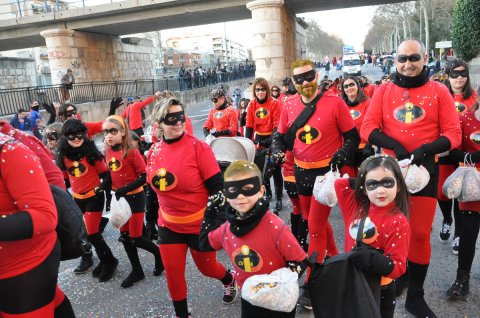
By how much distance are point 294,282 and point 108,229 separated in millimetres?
4818

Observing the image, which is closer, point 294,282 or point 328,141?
point 294,282

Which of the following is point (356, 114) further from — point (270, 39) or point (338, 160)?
point (270, 39)

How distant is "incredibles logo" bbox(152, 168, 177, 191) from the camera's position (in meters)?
3.03

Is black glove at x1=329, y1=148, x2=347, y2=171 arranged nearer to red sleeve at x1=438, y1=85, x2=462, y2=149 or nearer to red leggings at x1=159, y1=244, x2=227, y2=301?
red sleeve at x1=438, y1=85, x2=462, y2=149

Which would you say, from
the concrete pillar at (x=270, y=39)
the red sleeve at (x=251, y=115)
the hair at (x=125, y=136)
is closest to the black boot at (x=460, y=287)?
the hair at (x=125, y=136)

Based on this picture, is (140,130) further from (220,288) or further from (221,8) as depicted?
(221,8)

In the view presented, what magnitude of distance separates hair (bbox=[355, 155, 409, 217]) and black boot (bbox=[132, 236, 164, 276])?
2527 mm

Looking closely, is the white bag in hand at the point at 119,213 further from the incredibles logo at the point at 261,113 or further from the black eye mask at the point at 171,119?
the incredibles logo at the point at 261,113

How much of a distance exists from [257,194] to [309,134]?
1390 millimetres

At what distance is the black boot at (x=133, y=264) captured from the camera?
427 centimetres

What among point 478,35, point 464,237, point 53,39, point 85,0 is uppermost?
point 85,0

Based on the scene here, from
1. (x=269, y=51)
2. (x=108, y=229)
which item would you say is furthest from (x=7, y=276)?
(x=269, y=51)

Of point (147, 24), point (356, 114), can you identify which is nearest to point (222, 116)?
point (356, 114)

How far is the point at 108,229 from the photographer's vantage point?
6242 mm
